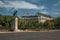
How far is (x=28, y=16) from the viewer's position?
109438 millimetres

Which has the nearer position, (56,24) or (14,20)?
(14,20)

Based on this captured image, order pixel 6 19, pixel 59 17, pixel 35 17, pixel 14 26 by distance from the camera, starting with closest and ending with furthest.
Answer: pixel 14 26, pixel 6 19, pixel 59 17, pixel 35 17

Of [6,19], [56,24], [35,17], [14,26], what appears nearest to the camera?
[14,26]

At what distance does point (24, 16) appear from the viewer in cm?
10906

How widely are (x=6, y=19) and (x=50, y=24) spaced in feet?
59.0

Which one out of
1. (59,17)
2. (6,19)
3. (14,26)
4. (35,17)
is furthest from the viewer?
(35,17)

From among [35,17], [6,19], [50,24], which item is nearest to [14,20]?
[6,19]

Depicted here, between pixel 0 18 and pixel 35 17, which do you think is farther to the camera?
pixel 35 17

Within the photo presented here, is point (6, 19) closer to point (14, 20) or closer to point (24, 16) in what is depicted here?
point (14, 20)

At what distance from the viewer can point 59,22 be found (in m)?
86.5

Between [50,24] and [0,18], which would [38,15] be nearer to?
[50,24]

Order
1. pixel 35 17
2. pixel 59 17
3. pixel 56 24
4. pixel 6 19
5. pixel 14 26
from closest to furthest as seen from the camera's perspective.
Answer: pixel 14 26 → pixel 6 19 → pixel 56 24 → pixel 59 17 → pixel 35 17

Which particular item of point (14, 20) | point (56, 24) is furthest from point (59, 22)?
point (14, 20)

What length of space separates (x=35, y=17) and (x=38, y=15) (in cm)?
313
